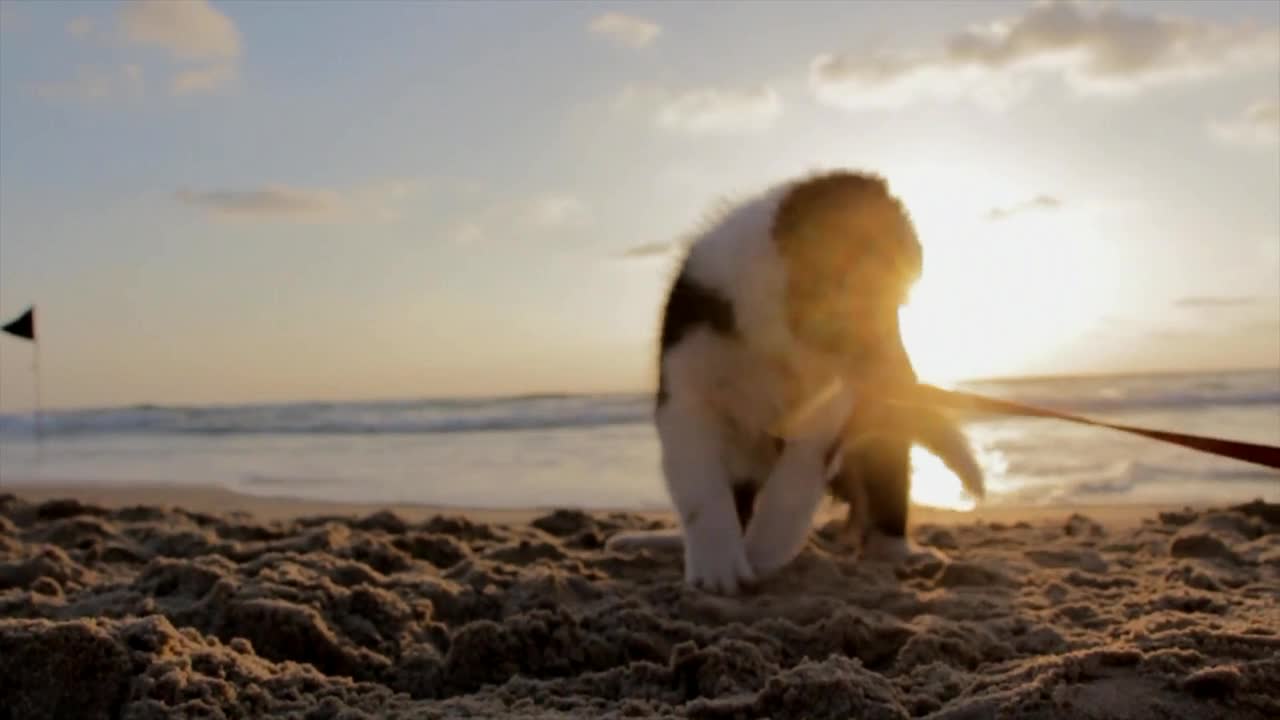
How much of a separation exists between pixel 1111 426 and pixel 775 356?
1.16 m

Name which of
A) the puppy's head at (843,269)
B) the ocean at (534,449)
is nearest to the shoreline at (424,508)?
the ocean at (534,449)

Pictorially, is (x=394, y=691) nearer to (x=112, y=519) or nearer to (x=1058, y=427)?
(x=112, y=519)

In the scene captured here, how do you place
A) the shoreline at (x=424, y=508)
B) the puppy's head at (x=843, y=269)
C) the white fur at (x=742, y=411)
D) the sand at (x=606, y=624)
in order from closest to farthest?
the sand at (x=606, y=624), the puppy's head at (x=843, y=269), the white fur at (x=742, y=411), the shoreline at (x=424, y=508)

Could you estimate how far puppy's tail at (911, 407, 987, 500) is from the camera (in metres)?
4.06

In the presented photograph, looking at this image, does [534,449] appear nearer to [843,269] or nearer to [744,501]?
[744,501]

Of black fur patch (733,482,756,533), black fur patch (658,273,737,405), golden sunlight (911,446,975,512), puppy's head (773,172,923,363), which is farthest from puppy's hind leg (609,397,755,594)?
golden sunlight (911,446,975,512)

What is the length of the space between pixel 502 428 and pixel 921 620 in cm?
1149

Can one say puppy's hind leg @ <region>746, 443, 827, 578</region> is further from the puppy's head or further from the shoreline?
the shoreline

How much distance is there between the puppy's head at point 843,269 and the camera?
3.31 meters

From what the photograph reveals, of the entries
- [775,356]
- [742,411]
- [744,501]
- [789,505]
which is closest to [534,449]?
[744,501]

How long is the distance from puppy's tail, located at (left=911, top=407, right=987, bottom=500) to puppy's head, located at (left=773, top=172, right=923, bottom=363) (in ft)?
2.36

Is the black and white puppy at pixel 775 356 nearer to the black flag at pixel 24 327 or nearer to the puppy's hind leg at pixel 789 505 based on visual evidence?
the puppy's hind leg at pixel 789 505

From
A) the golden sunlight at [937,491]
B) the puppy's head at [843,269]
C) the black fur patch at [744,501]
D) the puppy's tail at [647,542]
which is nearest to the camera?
the puppy's head at [843,269]

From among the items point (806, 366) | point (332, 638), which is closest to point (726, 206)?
point (806, 366)
